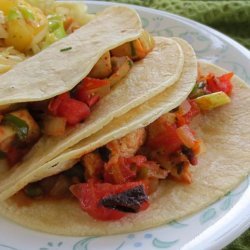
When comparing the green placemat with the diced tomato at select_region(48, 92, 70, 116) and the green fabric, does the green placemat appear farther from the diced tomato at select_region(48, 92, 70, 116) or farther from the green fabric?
the diced tomato at select_region(48, 92, 70, 116)

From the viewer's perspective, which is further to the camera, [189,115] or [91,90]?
[189,115]

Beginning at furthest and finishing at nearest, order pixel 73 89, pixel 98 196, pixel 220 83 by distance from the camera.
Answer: pixel 220 83 < pixel 73 89 < pixel 98 196

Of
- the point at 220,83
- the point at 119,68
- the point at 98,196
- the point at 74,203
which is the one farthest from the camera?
the point at 220,83

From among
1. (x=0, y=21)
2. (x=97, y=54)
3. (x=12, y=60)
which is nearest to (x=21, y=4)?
(x=0, y=21)

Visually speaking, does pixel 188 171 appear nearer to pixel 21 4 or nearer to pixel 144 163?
pixel 144 163

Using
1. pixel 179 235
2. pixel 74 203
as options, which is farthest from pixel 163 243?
pixel 74 203

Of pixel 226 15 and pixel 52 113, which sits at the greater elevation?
pixel 52 113

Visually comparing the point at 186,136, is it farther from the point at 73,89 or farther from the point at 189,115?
the point at 73,89

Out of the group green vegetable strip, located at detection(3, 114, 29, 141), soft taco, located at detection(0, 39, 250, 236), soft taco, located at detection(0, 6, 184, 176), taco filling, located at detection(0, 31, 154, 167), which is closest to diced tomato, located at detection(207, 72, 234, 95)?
soft taco, located at detection(0, 39, 250, 236)
